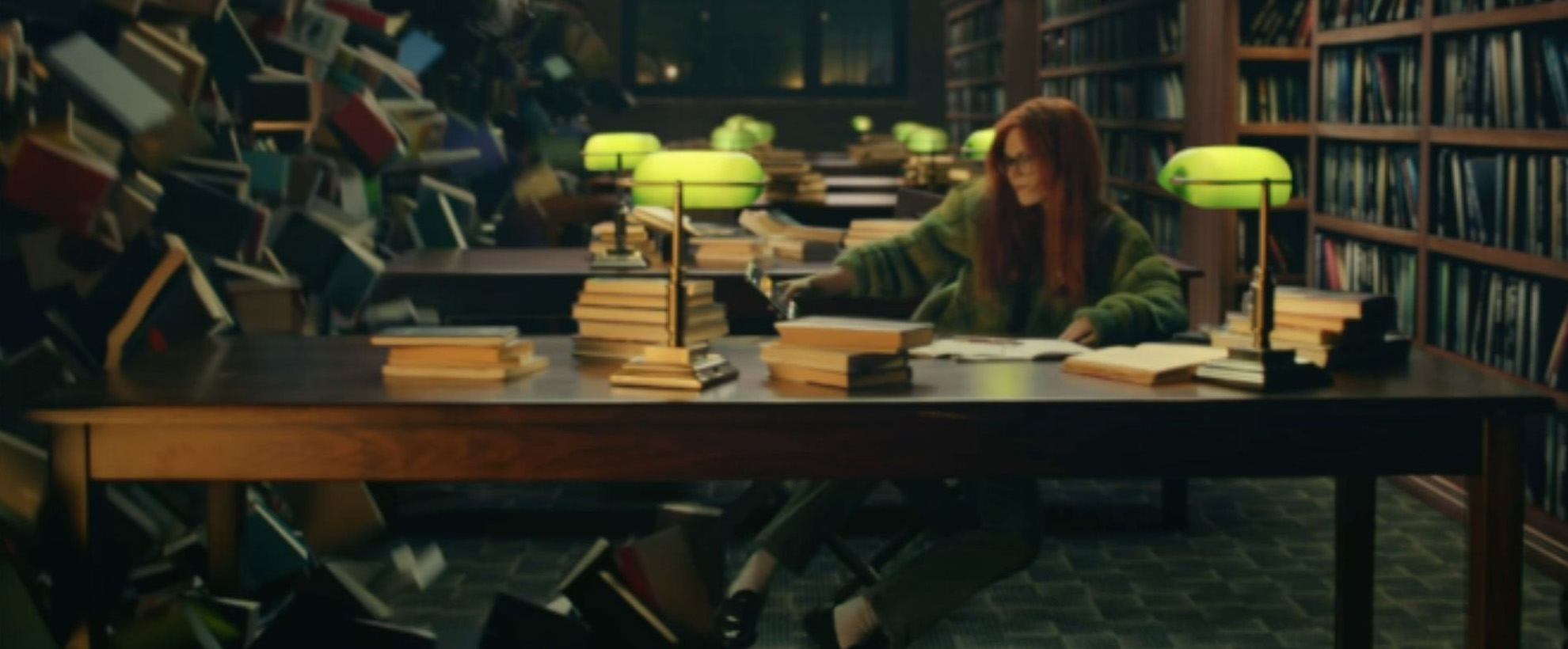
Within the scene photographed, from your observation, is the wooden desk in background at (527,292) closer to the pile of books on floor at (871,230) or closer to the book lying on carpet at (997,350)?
the pile of books on floor at (871,230)

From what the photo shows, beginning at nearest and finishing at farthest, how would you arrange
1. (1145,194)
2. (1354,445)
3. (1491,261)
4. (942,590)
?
(1354,445) < (942,590) < (1491,261) < (1145,194)

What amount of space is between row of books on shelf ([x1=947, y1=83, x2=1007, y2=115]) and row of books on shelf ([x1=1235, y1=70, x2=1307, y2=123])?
7001 mm

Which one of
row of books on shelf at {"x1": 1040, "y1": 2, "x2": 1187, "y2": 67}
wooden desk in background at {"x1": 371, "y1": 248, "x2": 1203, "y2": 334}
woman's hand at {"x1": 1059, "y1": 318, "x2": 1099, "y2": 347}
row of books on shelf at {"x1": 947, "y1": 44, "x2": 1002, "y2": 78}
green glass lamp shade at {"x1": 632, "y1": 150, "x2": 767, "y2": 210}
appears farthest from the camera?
row of books on shelf at {"x1": 947, "y1": 44, "x2": 1002, "y2": 78}

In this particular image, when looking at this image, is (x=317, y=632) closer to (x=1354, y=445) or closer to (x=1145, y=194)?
(x=1354, y=445)

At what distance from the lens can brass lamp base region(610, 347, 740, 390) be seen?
324 centimetres

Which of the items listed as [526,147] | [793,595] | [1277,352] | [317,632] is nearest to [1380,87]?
[793,595]

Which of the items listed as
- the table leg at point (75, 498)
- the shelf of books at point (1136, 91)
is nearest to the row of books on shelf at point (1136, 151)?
the shelf of books at point (1136, 91)

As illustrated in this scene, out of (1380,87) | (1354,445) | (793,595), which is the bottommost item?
(793,595)

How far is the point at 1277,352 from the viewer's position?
3.23m

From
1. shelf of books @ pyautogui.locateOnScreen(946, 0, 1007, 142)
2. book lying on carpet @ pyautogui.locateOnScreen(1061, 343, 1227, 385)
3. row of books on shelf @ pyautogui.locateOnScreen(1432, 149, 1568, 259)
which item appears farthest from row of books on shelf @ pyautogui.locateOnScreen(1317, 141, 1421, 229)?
shelf of books @ pyautogui.locateOnScreen(946, 0, 1007, 142)

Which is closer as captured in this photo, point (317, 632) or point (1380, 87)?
point (317, 632)

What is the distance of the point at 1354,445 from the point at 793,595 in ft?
5.99

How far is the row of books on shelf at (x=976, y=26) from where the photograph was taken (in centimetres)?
1530

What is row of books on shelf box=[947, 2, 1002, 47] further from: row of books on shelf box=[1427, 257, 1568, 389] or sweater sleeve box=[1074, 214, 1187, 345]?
sweater sleeve box=[1074, 214, 1187, 345]
